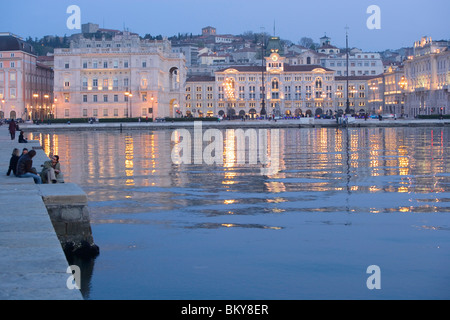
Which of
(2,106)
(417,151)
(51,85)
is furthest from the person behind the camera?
(51,85)

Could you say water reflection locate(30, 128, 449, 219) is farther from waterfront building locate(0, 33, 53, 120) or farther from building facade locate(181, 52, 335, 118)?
building facade locate(181, 52, 335, 118)

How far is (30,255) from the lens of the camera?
8648mm

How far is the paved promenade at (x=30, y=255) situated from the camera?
7.21m

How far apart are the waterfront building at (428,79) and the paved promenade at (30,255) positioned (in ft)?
334

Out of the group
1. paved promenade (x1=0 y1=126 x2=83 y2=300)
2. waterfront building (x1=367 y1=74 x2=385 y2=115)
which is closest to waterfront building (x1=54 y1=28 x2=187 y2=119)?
waterfront building (x1=367 y1=74 x2=385 y2=115)

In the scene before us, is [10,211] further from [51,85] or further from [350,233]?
[51,85]

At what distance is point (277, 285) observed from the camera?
983 centimetres

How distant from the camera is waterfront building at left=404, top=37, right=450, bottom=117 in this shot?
11256 centimetres

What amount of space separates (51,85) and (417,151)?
363 feet

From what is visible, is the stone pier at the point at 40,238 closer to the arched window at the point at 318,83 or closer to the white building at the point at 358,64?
the arched window at the point at 318,83

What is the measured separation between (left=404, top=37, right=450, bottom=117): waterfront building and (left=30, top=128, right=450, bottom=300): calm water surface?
9190cm

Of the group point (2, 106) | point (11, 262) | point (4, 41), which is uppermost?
point (4, 41)

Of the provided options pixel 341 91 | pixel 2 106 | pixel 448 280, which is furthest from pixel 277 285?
pixel 341 91

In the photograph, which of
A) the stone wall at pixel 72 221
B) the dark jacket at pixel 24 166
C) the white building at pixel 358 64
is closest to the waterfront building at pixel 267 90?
the white building at pixel 358 64
